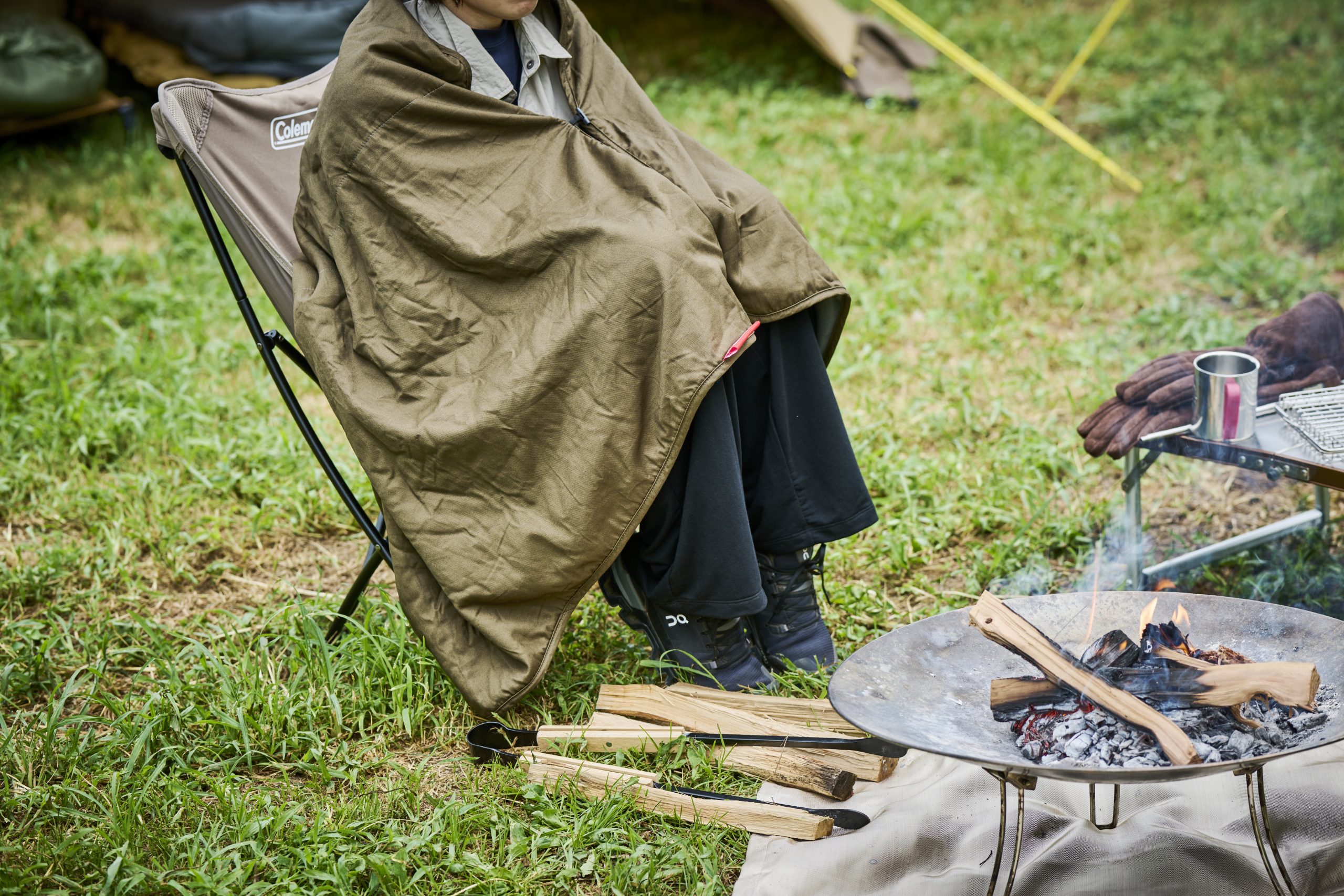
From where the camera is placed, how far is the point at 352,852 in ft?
6.66

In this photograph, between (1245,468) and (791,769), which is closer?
(791,769)

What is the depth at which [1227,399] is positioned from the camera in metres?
2.30

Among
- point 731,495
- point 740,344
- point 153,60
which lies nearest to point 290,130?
point 740,344

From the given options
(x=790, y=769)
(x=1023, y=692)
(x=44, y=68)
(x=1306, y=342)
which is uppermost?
(x=1306, y=342)

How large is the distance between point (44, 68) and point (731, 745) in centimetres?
538

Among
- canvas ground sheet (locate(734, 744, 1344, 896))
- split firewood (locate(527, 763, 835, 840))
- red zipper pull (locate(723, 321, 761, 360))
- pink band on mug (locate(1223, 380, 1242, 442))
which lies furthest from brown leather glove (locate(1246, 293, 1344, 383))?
split firewood (locate(527, 763, 835, 840))

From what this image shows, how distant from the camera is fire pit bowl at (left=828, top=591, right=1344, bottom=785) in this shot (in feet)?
5.53

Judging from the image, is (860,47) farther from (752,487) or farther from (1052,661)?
(1052,661)

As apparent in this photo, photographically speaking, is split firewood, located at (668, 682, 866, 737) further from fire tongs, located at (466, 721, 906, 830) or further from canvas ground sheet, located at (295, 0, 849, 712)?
canvas ground sheet, located at (295, 0, 849, 712)

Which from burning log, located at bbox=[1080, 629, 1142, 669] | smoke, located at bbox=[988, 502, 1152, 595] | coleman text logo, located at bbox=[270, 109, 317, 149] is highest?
coleman text logo, located at bbox=[270, 109, 317, 149]

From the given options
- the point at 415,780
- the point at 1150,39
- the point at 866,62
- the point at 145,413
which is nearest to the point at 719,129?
the point at 866,62

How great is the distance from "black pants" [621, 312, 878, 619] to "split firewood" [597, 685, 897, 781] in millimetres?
185

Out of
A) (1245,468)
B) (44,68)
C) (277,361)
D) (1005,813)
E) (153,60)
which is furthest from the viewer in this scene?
(153,60)

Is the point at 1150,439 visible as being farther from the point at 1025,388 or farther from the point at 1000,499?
the point at 1025,388
